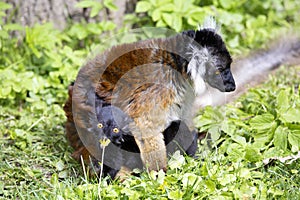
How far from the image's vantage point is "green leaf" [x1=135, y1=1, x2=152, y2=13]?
261 inches

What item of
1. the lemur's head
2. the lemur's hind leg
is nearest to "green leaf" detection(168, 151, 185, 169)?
the lemur's hind leg

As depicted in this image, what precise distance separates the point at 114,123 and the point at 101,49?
6.11 ft

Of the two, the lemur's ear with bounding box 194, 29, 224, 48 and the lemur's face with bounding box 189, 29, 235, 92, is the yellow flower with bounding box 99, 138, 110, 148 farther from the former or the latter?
the lemur's ear with bounding box 194, 29, 224, 48

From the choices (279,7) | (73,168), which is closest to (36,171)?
(73,168)

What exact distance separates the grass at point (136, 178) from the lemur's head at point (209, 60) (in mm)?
610

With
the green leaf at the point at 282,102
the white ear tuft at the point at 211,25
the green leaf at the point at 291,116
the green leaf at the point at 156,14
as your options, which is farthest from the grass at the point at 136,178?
the green leaf at the point at 156,14

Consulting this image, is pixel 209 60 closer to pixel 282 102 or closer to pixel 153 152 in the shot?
pixel 153 152

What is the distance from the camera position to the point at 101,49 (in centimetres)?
606

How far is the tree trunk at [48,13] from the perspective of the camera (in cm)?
668

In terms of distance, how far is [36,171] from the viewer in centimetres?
480

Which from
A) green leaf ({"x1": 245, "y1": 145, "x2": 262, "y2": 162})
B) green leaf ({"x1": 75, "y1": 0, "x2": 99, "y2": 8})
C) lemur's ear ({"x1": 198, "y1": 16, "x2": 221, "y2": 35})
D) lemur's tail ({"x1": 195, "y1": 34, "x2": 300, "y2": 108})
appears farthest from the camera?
green leaf ({"x1": 75, "y1": 0, "x2": 99, "y2": 8})

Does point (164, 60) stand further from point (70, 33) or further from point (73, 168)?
point (70, 33)

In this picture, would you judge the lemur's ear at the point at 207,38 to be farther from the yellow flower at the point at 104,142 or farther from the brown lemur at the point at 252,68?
the yellow flower at the point at 104,142

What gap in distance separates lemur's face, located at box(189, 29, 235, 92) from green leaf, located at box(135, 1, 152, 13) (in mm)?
2311
